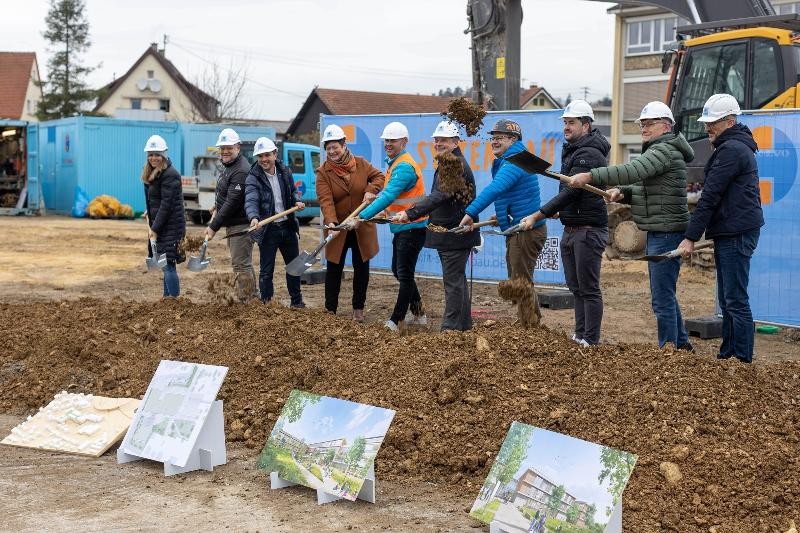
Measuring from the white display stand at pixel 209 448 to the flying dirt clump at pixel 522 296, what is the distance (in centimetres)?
282

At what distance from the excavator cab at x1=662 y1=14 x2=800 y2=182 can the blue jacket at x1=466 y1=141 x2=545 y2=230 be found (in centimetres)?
692

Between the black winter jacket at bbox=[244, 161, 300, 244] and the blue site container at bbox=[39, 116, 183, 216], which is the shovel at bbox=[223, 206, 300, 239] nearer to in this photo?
the black winter jacket at bbox=[244, 161, 300, 244]

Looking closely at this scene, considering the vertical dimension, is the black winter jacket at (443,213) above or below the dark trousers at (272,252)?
above

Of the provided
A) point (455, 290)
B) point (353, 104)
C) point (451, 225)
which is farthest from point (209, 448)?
point (353, 104)

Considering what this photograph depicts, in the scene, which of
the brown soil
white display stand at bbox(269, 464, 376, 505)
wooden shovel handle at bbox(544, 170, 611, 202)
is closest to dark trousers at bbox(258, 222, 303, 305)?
the brown soil

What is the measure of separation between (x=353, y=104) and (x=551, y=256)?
50.9 meters

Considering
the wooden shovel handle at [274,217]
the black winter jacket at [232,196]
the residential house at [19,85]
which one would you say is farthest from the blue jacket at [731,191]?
the residential house at [19,85]

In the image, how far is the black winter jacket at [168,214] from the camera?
33.9 feet


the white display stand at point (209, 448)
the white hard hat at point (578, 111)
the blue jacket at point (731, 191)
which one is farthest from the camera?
the white hard hat at point (578, 111)

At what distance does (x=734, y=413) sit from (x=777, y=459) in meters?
0.55

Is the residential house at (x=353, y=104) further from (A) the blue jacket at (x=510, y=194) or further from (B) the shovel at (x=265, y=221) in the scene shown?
(A) the blue jacket at (x=510, y=194)

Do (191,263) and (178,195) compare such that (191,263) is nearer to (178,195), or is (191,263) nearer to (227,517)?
(178,195)

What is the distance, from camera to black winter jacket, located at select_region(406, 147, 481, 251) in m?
8.83

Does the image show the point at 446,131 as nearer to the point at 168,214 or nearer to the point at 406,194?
the point at 406,194
